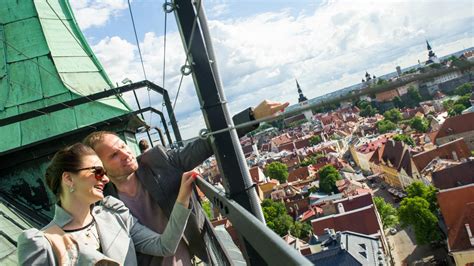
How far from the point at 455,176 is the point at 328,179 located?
10.9 metres

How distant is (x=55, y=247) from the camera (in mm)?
1369

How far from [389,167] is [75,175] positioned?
42875mm

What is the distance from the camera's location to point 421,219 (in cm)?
2470

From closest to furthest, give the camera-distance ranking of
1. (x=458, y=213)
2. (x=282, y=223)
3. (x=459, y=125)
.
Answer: (x=458, y=213) → (x=282, y=223) → (x=459, y=125)

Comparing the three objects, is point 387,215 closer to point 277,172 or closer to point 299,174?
point 299,174

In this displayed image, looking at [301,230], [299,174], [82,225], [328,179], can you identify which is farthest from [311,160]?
[82,225]

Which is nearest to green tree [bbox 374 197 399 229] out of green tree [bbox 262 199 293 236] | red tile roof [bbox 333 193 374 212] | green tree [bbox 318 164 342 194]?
red tile roof [bbox 333 193 374 212]

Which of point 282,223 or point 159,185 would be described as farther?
point 282,223

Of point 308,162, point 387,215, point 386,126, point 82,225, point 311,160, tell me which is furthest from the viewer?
point 386,126

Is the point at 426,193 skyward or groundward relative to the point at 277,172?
groundward

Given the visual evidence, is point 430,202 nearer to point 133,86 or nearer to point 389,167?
point 389,167

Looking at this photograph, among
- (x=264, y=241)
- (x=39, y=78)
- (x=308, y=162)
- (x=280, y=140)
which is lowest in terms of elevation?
(x=308, y=162)

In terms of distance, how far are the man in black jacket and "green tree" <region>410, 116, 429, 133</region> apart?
59960 mm

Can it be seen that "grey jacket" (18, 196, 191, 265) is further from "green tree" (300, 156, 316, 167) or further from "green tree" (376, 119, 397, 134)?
"green tree" (376, 119, 397, 134)
